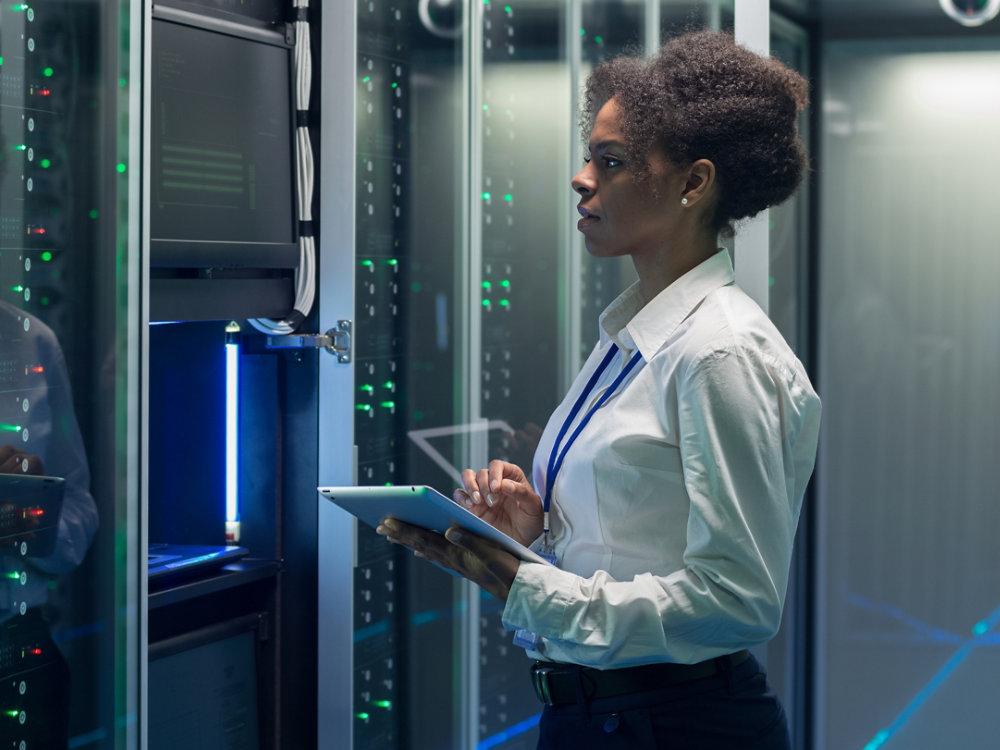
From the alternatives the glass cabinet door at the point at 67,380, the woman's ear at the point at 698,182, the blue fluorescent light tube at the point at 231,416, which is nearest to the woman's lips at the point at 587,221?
the woman's ear at the point at 698,182

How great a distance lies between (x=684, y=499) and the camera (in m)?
Result: 1.32

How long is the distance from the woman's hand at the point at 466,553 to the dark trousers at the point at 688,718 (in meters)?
0.19

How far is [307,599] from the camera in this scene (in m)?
2.49

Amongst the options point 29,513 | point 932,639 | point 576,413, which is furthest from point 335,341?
point 932,639

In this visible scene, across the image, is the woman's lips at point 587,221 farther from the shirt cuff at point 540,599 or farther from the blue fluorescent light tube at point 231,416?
the blue fluorescent light tube at point 231,416

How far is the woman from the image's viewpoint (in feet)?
4.10

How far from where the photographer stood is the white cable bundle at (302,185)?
2377mm

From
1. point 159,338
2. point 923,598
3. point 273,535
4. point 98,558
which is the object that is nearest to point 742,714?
point 98,558

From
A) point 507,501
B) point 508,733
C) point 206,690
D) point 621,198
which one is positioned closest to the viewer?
point 621,198

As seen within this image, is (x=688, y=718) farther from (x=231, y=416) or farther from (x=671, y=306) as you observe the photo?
(x=231, y=416)

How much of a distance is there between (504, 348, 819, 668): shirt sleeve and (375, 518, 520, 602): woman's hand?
0.11ft

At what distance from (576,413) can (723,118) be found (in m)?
0.40

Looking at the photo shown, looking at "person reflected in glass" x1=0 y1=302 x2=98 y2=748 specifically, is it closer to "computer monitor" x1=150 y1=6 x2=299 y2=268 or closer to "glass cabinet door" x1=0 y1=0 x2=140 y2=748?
"glass cabinet door" x1=0 y1=0 x2=140 y2=748

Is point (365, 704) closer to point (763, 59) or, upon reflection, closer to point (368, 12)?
point (368, 12)
